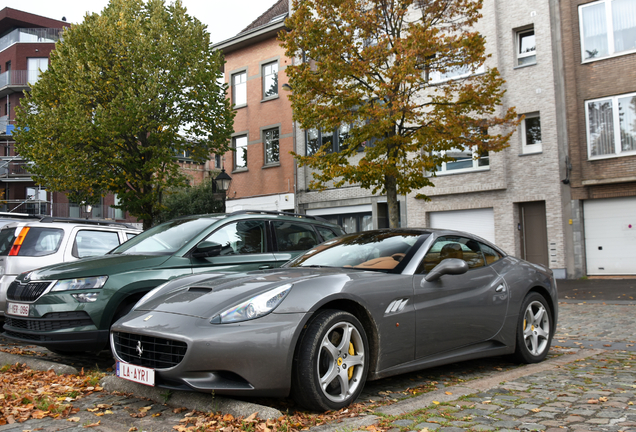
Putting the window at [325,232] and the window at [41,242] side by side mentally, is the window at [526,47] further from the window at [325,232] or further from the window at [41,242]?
the window at [41,242]

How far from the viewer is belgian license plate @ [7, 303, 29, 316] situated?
6.13 m

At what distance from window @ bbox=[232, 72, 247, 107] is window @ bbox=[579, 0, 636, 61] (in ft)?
51.1

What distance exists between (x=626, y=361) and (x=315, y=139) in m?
20.8

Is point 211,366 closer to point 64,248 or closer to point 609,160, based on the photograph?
point 64,248

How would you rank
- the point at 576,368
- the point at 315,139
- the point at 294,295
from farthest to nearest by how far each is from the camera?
the point at 315,139
the point at 576,368
the point at 294,295

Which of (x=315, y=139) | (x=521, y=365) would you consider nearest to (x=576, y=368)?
(x=521, y=365)

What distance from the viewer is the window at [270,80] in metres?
27.8

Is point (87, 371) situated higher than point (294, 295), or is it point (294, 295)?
point (294, 295)

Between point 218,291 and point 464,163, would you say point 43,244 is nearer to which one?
point 218,291

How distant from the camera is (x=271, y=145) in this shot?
91.5 feet

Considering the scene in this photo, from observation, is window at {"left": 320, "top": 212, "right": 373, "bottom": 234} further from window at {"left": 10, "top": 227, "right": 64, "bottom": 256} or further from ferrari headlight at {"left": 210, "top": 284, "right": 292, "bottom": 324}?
ferrari headlight at {"left": 210, "top": 284, "right": 292, "bottom": 324}

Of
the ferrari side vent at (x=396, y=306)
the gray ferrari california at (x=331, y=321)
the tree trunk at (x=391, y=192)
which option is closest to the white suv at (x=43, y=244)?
the gray ferrari california at (x=331, y=321)

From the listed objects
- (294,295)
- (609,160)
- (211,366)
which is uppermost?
(609,160)

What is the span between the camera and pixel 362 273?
15.7 feet
